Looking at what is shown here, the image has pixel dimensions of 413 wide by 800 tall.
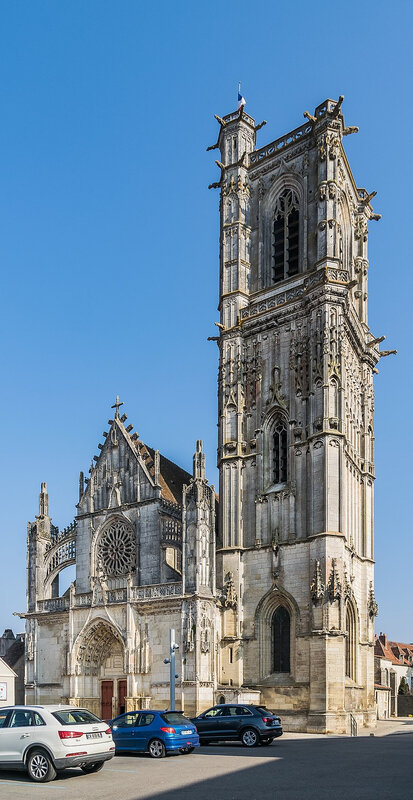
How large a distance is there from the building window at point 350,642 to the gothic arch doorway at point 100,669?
995 cm

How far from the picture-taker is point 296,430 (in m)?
38.7

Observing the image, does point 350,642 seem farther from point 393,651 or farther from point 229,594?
point 393,651

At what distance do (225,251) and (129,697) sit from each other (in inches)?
872

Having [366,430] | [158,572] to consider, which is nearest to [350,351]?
[366,430]

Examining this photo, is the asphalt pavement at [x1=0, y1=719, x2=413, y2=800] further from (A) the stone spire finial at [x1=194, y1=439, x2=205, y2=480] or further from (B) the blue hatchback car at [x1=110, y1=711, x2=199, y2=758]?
(A) the stone spire finial at [x1=194, y1=439, x2=205, y2=480]

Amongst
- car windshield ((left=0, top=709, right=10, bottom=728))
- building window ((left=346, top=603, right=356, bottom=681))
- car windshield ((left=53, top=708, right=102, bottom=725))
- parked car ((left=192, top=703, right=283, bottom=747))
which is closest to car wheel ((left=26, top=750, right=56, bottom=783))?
car windshield ((left=53, top=708, right=102, bottom=725))

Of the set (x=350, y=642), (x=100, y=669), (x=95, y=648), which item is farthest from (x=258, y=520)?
(x=100, y=669)

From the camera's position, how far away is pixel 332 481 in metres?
36.7

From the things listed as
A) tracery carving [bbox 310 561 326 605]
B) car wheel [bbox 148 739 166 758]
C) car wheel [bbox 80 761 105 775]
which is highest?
tracery carving [bbox 310 561 326 605]

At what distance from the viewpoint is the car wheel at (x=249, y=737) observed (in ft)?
80.6

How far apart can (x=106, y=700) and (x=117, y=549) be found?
6767 millimetres

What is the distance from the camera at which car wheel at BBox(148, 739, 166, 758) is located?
67.8ft

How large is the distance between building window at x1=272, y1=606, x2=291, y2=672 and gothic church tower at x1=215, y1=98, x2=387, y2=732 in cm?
5

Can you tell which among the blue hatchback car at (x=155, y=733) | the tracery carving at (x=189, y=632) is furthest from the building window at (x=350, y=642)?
the blue hatchback car at (x=155, y=733)
